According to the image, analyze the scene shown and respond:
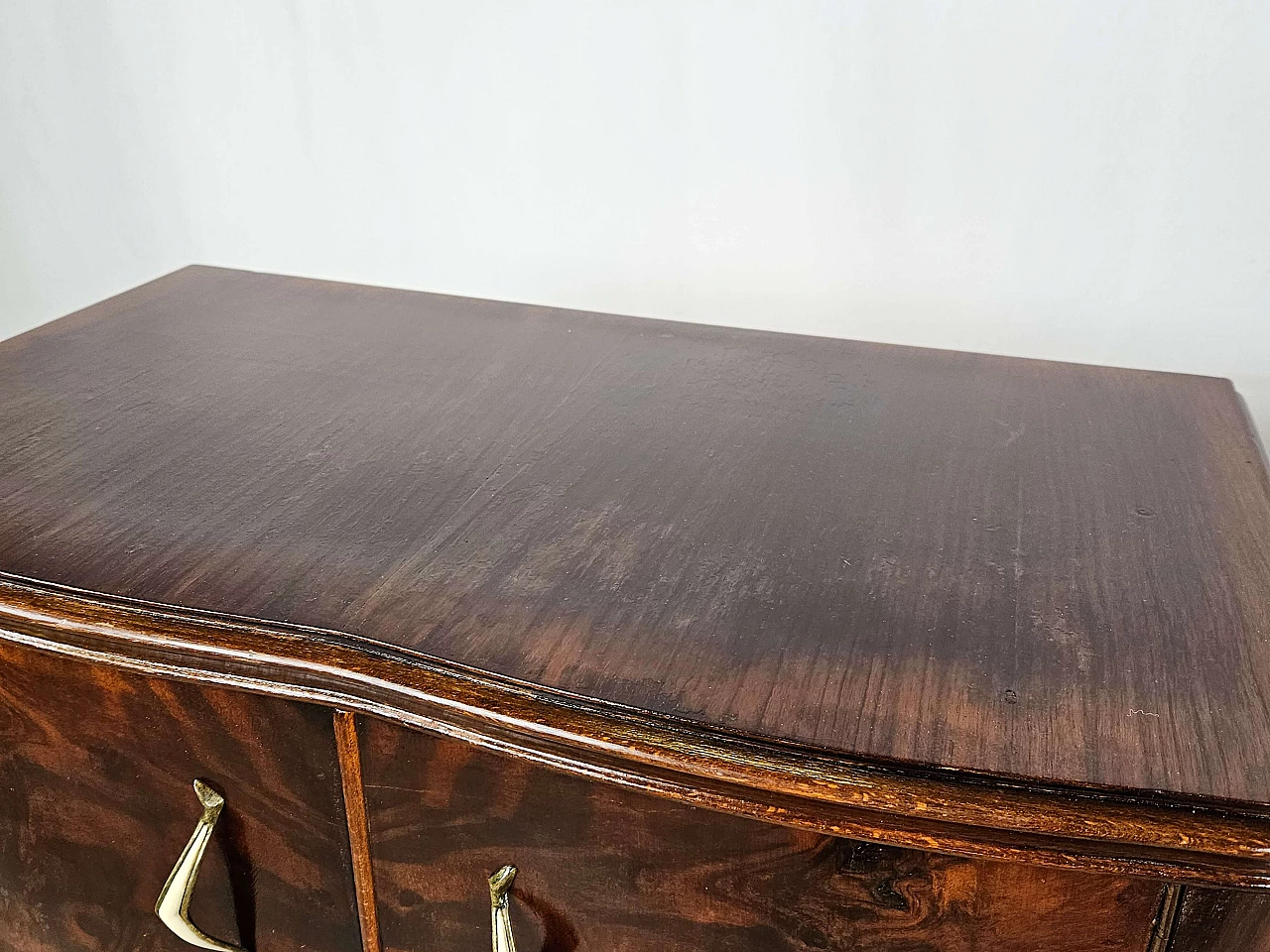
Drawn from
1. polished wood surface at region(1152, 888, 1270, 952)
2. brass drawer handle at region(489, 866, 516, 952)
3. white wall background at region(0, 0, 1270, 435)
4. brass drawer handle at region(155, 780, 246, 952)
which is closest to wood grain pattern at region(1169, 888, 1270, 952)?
polished wood surface at region(1152, 888, 1270, 952)

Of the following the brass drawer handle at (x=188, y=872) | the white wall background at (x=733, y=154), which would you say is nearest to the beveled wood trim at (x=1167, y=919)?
the brass drawer handle at (x=188, y=872)

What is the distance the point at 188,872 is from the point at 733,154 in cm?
71

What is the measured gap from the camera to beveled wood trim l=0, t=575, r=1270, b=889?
0.42m

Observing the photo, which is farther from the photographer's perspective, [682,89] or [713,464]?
[682,89]

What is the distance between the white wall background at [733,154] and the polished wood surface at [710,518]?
20 centimetres

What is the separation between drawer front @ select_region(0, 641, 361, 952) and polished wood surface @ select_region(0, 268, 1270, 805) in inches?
2.1

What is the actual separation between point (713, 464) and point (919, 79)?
44 centimetres

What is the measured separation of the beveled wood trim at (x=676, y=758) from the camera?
0.42 metres

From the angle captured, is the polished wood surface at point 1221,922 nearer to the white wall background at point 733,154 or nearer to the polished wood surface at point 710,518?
the polished wood surface at point 710,518

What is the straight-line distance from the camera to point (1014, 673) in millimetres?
489

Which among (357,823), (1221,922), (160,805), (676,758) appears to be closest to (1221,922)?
(1221,922)

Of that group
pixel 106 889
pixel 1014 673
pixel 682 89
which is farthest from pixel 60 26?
pixel 1014 673

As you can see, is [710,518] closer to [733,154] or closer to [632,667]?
[632,667]

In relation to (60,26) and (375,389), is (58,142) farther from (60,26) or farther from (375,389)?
(375,389)
